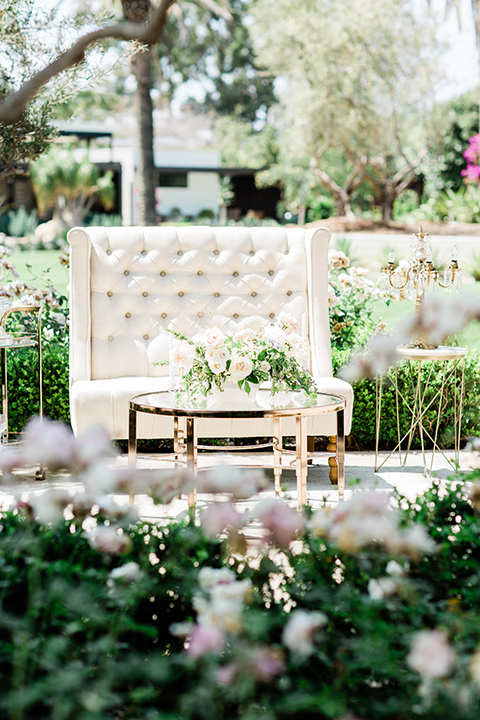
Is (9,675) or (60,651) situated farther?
(9,675)

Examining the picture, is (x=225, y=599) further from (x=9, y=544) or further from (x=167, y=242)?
(x=167, y=242)

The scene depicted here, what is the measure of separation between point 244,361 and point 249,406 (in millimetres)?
204

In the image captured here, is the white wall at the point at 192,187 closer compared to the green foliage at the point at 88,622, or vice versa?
the green foliage at the point at 88,622

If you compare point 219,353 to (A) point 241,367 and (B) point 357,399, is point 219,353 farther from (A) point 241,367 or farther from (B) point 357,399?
(B) point 357,399

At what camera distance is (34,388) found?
5.43 meters

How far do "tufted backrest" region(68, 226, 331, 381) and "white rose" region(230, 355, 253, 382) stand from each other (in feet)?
4.31

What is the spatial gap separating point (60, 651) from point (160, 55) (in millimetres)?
42567

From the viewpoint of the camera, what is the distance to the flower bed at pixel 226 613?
4.42 ft

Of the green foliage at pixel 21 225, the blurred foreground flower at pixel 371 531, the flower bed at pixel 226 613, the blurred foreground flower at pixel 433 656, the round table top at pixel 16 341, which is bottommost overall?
the flower bed at pixel 226 613

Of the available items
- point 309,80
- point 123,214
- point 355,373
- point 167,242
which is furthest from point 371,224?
point 355,373

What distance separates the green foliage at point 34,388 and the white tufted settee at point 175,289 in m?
0.61

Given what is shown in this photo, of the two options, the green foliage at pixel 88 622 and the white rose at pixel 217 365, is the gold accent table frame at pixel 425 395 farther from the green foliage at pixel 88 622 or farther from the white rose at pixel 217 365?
the green foliage at pixel 88 622

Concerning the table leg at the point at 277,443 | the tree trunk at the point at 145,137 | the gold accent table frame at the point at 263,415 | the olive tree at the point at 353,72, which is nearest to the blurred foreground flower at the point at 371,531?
the gold accent table frame at the point at 263,415

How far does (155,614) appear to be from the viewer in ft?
6.17
